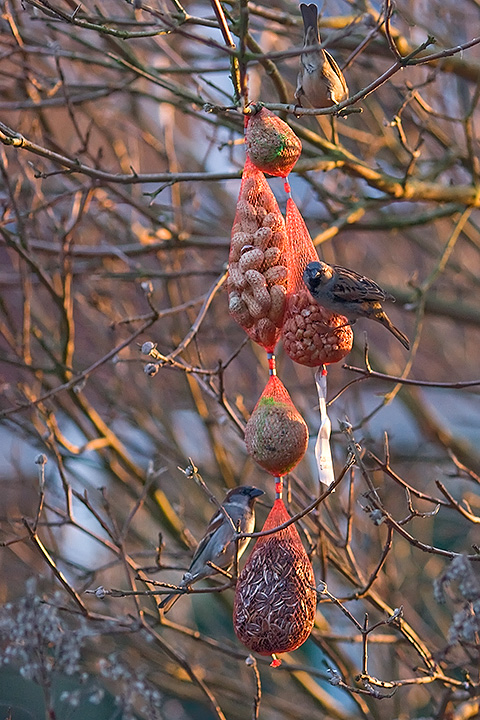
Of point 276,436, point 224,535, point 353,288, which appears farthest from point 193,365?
point 353,288

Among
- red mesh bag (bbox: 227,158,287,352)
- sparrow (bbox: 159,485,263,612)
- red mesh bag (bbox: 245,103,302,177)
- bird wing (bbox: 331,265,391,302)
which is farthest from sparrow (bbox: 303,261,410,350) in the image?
sparrow (bbox: 159,485,263,612)

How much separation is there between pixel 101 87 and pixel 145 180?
1.28 m

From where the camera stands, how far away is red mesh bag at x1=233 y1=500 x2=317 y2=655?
86.4 inches

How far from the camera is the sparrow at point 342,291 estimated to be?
2.14m

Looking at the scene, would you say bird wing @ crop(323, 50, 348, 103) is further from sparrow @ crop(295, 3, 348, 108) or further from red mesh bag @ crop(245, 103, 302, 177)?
red mesh bag @ crop(245, 103, 302, 177)

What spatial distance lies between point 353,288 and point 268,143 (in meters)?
0.49

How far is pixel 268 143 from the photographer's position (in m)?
2.22

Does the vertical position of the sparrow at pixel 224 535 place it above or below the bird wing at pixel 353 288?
below

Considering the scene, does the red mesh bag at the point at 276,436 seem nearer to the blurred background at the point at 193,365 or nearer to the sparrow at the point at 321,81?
the blurred background at the point at 193,365

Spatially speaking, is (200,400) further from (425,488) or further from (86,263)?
(425,488)

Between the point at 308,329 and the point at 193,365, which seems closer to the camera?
the point at 308,329

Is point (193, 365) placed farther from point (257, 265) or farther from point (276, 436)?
point (276, 436)

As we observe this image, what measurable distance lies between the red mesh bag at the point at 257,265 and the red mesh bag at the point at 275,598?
55cm

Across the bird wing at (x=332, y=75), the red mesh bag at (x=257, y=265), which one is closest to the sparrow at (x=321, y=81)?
the bird wing at (x=332, y=75)
